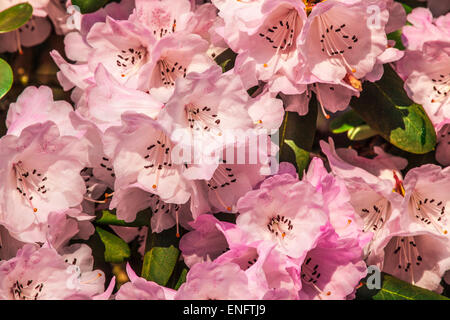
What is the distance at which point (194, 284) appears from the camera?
3.48 ft

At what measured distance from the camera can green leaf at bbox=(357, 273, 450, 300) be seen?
124 centimetres

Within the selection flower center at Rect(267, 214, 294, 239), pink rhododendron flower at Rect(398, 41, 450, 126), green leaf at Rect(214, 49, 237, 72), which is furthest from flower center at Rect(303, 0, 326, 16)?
flower center at Rect(267, 214, 294, 239)

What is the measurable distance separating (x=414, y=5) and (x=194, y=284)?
91 centimetres

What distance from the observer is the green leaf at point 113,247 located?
4.22 ft

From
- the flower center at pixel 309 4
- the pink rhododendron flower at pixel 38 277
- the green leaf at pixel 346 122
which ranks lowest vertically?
the green leaf at pixel 346 122

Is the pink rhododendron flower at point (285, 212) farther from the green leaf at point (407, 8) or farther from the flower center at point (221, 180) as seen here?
the green leaf at point (407, 8)

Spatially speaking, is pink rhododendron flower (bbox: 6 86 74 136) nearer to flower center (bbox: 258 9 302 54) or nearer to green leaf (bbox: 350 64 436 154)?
flower center (bbox: 258 9 302 54)

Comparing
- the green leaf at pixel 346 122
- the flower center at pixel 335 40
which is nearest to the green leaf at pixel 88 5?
the flower center at pixel 335 40

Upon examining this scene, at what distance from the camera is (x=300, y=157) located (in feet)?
4.31

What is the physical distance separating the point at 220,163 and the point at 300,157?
21 centimetres

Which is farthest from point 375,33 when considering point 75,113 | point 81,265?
point 81,265

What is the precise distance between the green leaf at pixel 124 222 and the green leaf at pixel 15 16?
0.39 meters

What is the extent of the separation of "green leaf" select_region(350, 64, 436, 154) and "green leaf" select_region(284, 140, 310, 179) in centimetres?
16

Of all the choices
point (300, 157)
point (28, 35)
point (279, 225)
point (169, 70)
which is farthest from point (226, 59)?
point (28, 35)
